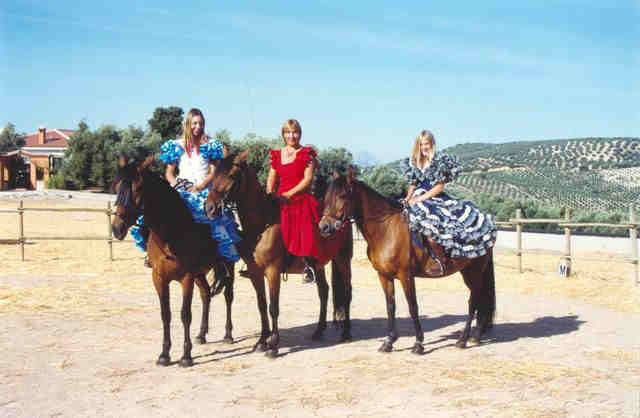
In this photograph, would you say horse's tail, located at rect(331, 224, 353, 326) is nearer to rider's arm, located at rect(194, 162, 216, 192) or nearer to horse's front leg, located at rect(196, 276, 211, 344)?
horse's front leg, located at rect(196, 276, 211, 344)

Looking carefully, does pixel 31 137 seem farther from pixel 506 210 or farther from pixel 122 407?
pixel 122 407

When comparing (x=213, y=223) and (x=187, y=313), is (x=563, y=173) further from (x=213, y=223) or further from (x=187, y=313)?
(x=187, y=313)

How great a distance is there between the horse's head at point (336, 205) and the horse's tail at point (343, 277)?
3.32ft

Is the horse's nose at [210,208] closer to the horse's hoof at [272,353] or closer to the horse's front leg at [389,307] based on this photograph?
the horse's hoof at [272,353]

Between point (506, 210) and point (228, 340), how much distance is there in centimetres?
2824

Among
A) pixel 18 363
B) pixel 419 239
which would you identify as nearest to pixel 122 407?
pixel 18 363

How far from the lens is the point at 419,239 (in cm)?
694

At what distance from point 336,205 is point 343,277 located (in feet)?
4.91

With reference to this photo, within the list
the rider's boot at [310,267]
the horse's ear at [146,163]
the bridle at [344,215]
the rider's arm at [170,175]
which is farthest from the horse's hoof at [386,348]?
the horse's ear at [146,163]

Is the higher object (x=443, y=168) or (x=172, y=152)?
(x=172, y=152)

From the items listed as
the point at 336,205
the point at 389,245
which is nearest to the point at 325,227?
A: the point at 336,205

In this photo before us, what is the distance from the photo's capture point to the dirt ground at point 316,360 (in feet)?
16.9

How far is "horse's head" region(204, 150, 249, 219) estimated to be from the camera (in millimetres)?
5883

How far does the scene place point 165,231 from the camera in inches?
239
